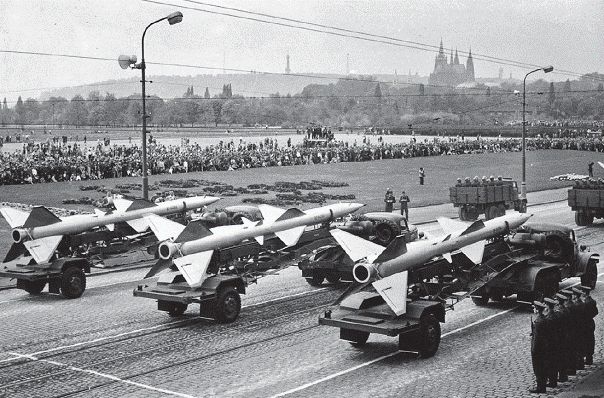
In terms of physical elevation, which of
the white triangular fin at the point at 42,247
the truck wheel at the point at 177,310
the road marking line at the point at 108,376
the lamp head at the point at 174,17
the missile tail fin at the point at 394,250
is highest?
the lamp head at the point at 174,17

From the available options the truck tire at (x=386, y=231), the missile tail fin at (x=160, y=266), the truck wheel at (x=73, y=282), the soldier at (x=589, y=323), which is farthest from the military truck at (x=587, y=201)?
the truck wheel at (x=73, y=282)

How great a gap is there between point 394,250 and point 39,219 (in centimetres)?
1089

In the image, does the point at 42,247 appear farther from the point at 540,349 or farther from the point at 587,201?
the point at 587,201

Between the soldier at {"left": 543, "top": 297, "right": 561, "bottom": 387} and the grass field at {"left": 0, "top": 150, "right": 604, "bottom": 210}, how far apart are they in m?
29.0

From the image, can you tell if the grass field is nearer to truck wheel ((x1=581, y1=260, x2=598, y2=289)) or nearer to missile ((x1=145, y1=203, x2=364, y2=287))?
missile ((x1=145, y1=203, x2=364, y2=287))

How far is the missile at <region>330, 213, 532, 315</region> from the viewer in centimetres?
1520

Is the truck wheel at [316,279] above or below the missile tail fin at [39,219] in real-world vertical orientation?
below

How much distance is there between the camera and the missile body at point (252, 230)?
60.5 feet

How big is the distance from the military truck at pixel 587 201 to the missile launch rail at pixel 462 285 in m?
14.0

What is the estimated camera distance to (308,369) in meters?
14.5

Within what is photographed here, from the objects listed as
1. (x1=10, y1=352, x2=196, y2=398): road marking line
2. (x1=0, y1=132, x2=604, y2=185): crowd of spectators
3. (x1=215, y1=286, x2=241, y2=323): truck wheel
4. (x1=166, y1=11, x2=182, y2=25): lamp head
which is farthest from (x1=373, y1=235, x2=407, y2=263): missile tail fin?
(x1=0, y1=132, x2=604, y2=185): crowd of spectators

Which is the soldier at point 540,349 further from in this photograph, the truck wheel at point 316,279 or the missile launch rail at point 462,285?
the truck wheel at point 316,279

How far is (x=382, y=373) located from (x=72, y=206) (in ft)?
92.9

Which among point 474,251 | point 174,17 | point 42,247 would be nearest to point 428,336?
point 474,251
